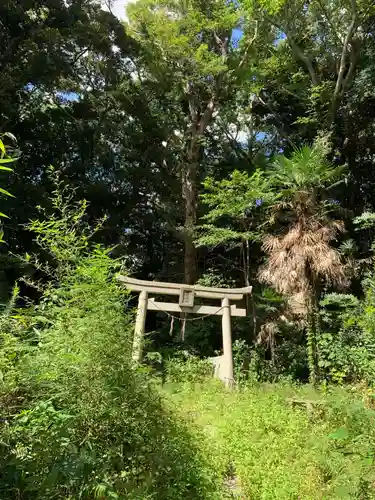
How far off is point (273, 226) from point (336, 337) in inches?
115

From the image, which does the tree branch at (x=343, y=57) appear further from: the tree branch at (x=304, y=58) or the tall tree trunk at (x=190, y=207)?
the tall tree trunk at (x=190, y=207)

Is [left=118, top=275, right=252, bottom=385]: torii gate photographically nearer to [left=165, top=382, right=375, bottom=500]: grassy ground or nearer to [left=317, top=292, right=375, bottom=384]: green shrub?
[left=317, top=292, right=375, bottom=384]: green shrub

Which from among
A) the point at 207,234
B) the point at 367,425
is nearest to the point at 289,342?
the point at 207,234

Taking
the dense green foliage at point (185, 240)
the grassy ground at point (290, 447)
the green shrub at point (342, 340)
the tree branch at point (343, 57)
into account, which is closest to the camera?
the dense green foliage at point (185, 240)

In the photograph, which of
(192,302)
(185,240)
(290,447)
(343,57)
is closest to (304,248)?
(192,302)

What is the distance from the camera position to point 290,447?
13.2 feet

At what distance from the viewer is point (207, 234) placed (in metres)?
11.0

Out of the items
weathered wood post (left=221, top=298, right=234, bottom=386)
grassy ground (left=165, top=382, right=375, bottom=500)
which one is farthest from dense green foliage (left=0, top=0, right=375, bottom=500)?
weathered wood post (left=221, top=298, right=234, bottom=386)

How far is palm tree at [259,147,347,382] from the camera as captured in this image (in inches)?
299

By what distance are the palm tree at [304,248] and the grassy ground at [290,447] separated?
262 centimetres

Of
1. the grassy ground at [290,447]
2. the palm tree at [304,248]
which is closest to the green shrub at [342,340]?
the palm tree at [304,248]

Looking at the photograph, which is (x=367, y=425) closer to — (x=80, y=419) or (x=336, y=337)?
(x=80, y=419)

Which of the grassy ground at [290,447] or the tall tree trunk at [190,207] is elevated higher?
the tall tree trunk at [190,207]

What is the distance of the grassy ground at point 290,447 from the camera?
120 inches
